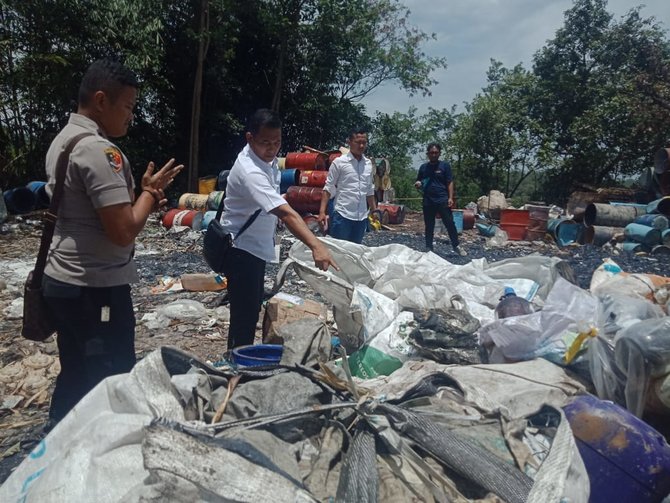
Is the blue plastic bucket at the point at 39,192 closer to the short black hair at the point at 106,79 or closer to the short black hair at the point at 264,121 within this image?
the short black hair at the point at 264,121

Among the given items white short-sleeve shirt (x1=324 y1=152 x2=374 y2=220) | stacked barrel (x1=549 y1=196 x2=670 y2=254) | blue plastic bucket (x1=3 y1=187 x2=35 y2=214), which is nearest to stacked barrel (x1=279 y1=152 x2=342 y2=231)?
white short-sleeve shirt (x1=324 y1=152 x2=374 y2=220)

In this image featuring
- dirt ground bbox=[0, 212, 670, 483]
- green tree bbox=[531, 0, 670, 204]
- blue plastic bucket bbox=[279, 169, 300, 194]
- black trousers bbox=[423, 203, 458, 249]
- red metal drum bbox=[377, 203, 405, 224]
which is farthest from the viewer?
green tree bbox=[531, 0, 670, 204]

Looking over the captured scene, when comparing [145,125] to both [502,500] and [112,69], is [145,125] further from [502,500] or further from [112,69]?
[502,500]

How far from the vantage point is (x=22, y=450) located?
7.91ft

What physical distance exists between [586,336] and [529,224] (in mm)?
9133

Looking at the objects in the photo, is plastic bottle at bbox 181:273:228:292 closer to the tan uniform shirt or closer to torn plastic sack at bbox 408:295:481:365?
torn plastic sack at bbox 408:295:481:365

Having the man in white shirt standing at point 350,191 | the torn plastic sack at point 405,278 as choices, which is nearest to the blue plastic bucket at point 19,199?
the man in white shirt standing at point 350,191

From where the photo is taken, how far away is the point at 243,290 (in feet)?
8.97

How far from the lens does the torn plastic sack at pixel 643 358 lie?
2059 millimetres

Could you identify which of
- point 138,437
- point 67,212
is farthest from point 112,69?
point 138,437

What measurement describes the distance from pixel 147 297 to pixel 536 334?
3845 millimetres

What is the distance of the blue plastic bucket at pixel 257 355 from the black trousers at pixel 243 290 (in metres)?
0.31

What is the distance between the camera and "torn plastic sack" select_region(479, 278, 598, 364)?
272cm

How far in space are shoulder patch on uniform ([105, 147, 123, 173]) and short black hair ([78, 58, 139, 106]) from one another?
213mm
